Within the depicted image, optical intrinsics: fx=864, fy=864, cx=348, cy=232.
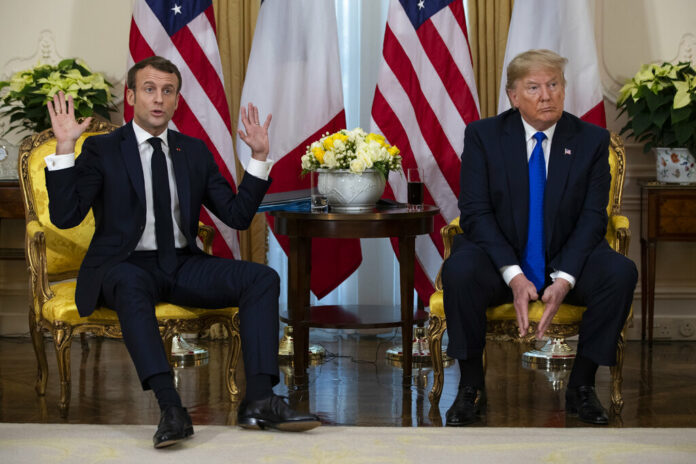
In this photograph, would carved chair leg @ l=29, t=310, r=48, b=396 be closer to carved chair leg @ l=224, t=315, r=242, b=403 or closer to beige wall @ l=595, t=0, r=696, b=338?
carved chair leg @ l=224, t=315, r=242, b=403

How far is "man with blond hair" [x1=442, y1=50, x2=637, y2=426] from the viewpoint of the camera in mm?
3291

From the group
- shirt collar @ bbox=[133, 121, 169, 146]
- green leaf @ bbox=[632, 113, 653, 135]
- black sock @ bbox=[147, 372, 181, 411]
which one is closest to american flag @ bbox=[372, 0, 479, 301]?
green leaf @ bbox=[632, 113, 653, 135]

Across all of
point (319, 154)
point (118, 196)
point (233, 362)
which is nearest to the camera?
point (118, 196)

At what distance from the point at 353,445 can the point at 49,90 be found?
9.39 ft

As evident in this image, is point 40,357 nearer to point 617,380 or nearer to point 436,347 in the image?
point 436,347

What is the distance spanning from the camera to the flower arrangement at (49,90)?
480 centimetres

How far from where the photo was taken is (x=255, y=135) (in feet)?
11.5

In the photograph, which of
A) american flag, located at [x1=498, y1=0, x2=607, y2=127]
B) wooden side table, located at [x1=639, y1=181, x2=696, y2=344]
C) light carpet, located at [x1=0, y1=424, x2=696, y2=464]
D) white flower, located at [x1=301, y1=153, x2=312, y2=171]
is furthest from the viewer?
wooden side table, located at [x1=639, y1=181, x2=696, y2=344]

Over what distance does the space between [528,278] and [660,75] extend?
1877 millimetres

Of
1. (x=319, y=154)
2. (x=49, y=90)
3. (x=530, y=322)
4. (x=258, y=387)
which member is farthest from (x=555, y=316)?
(x=49, y=90)

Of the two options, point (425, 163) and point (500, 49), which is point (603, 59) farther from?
point (425, 163)

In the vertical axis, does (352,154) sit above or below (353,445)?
above

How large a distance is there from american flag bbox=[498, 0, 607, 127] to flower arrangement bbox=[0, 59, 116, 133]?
2.28 meters

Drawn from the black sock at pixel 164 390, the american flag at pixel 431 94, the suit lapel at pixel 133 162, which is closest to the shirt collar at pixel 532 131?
the american flag at pixel 431 94
